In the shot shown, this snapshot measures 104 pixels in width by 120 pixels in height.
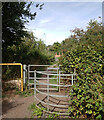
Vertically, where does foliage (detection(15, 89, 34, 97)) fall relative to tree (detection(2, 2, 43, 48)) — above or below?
below

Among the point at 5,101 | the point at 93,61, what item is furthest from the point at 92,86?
the point at 5,101

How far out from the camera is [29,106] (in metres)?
3.39

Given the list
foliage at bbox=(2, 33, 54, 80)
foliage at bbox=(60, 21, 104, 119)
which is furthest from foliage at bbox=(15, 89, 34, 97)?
foliage at bbox=(60, 21, 104, 119)

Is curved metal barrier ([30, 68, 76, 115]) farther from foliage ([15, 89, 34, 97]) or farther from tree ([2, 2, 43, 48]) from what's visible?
tree ([2, 2, 43, 48])

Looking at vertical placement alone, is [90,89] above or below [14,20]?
below

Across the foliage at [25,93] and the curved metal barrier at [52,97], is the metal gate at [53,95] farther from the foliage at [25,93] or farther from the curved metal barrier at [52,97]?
the foliage at [25,93]

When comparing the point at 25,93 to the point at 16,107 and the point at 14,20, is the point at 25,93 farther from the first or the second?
the point at 14,20

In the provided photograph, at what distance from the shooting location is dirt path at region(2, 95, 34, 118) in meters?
2.90

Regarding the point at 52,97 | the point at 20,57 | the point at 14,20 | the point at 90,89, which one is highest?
the point at 14,20

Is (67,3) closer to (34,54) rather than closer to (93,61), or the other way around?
(93,61)

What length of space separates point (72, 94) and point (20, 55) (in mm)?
6822

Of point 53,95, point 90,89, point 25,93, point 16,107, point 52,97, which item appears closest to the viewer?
point 90,89

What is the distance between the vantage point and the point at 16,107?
3.38 meters

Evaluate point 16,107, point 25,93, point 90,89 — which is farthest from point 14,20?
point 90,89
